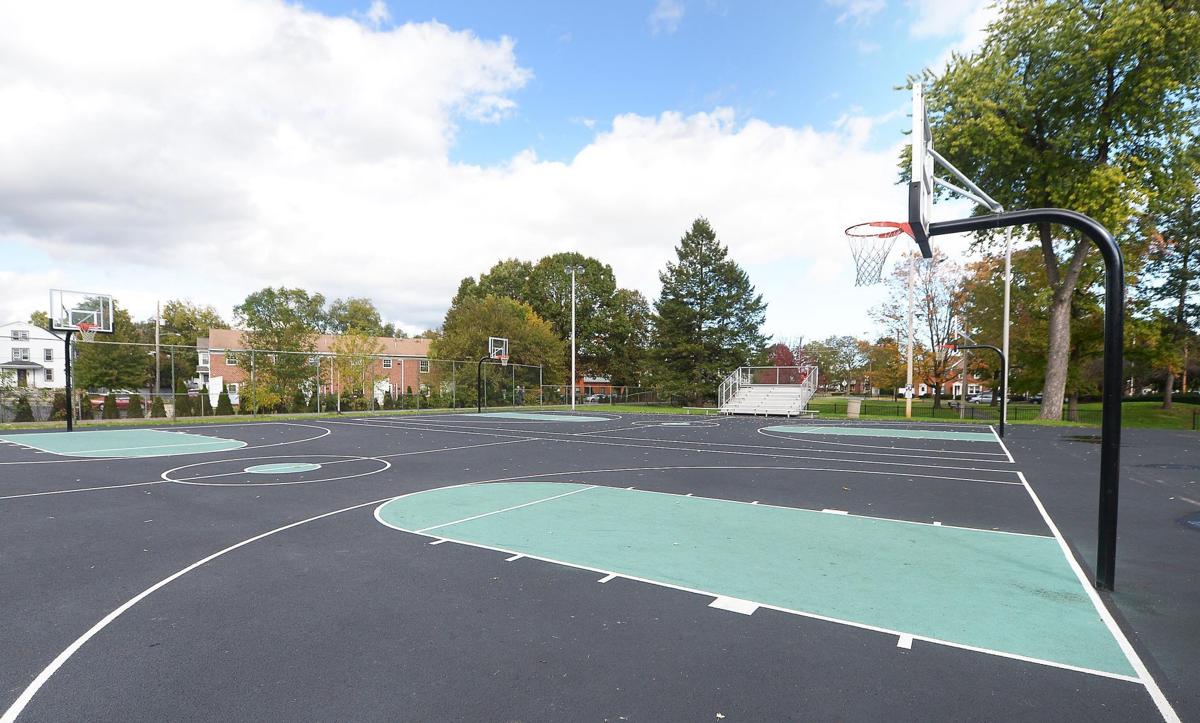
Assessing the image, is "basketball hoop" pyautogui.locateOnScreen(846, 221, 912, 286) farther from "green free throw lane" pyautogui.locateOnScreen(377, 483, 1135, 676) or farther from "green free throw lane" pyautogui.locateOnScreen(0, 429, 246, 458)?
"green free throw lane" pyautogui.locateOnScreen(0, 429, 246, 458)

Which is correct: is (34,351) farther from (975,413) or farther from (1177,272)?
(1177,272)

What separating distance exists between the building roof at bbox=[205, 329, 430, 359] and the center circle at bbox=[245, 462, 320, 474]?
34.9 metres

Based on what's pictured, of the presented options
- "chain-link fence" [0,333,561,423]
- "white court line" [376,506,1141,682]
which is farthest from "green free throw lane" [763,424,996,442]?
"chain-link fence" [0,333,561,423]

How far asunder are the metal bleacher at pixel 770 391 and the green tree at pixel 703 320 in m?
5.71

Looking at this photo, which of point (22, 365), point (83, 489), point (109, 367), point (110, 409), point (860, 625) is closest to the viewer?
point (860, 625)

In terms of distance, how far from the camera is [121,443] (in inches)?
698

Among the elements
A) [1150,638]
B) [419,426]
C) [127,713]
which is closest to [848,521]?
[1150,638]

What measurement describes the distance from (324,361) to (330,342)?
20406 millimetres

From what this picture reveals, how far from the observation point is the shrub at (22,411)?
2422cm

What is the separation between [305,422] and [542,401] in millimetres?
18995

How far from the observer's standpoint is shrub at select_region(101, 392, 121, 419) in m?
26.1

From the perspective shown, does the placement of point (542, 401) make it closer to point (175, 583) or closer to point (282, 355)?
point (282, 355)

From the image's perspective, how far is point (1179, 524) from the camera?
7883 mm

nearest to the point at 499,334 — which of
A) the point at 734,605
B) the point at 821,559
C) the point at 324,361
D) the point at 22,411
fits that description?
the point at 324,361
